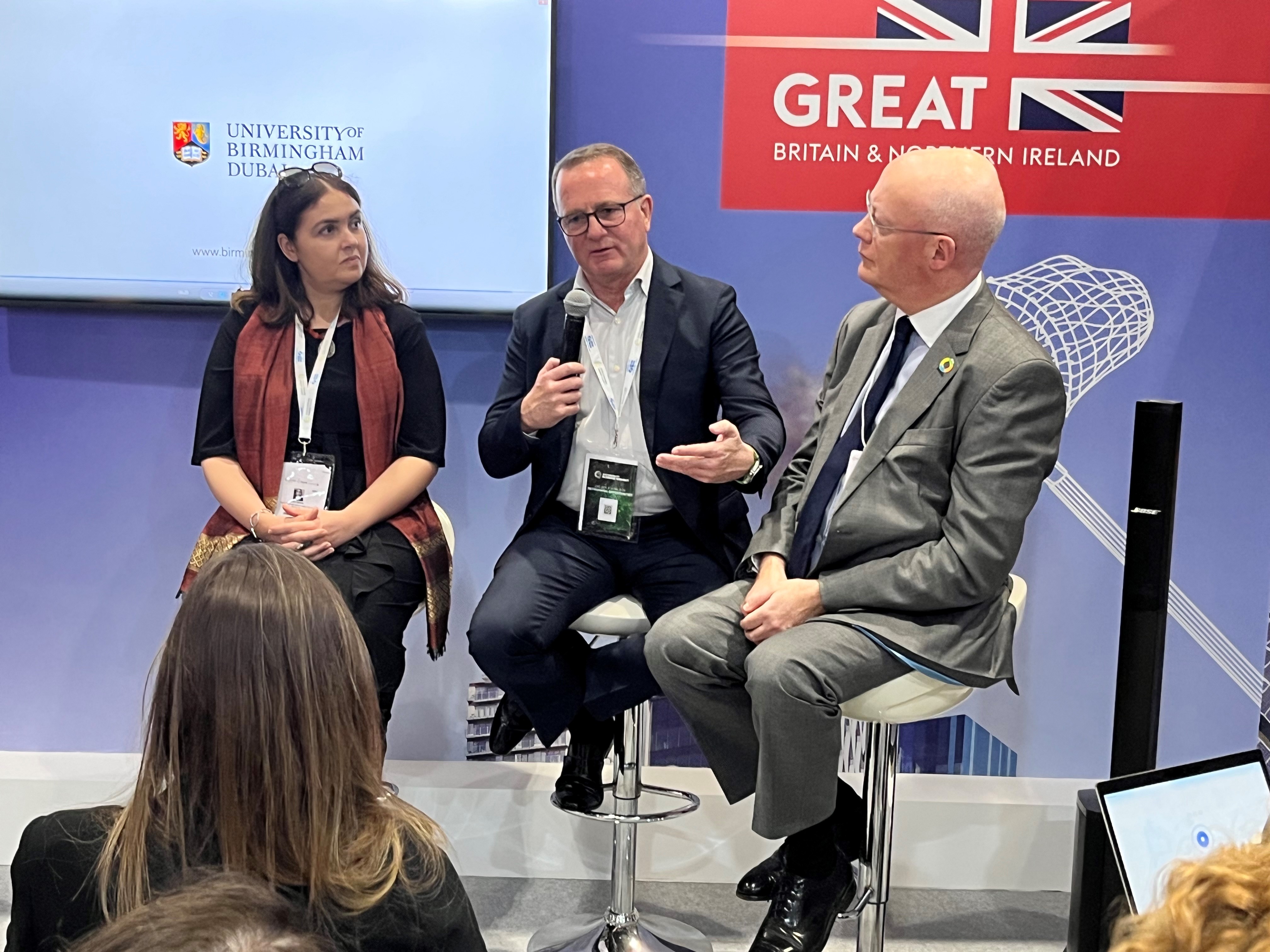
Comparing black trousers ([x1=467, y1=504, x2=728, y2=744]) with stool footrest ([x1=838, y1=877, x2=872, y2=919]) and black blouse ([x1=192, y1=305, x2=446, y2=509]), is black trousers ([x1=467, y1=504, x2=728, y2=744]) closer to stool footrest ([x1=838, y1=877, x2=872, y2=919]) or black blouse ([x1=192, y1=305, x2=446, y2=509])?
black blouse ([x1=192, y1=305, x2=446, y2=509])

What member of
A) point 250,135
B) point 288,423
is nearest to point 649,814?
point 288,423

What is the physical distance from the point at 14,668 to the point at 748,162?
8.08 feet

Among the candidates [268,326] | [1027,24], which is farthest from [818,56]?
[268,326]

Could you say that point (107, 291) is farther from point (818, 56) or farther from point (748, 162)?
point (818, 56)

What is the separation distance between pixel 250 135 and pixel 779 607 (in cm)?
191

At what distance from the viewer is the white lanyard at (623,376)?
3.02 metres

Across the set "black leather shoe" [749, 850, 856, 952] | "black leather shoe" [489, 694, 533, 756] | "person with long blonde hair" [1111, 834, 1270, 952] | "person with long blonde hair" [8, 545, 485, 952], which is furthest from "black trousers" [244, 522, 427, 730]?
"person with long blonde hair" [1111, 834, 1270, 952]

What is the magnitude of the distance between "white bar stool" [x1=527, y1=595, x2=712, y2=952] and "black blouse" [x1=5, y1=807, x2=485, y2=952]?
4.15ft

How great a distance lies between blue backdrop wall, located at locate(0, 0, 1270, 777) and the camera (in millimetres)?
3406

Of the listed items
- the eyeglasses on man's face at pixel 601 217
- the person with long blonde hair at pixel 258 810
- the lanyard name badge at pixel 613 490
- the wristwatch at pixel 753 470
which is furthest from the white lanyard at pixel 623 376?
the person with long blonde hair at pixel 258 810

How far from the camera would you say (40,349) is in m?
3.54

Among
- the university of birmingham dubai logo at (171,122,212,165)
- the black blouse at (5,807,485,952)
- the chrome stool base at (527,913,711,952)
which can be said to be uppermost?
the university of birmingham dubai logo at (171,122,212,165)

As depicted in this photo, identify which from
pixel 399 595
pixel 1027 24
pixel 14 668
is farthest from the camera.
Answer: pixel 14 668

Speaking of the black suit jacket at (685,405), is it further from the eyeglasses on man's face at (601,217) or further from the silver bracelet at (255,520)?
the silver bracelet at (255,520)
